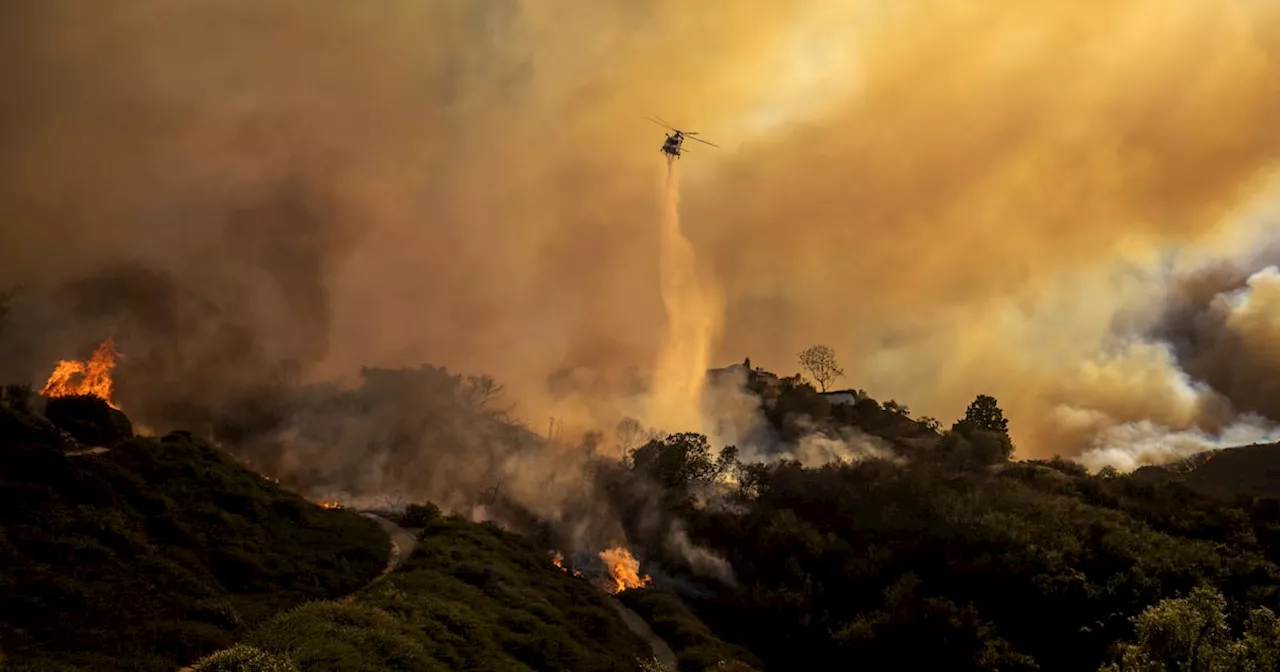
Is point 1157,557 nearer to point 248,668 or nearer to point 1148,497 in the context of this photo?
point 1148,497

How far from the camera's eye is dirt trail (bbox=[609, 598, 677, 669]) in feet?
216

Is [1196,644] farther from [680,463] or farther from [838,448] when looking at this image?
[838,448]

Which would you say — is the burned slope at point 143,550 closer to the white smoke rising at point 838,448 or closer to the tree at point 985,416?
the white smoke rising at point 838,448

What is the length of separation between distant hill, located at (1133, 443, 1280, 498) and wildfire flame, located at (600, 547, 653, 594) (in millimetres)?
124858

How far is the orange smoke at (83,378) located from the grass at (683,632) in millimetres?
75844

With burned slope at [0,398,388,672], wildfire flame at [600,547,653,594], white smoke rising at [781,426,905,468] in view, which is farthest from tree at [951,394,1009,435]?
burned slope at [0,398,388,672]

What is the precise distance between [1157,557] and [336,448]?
422 feet

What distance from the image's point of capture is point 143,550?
43219 millimetres

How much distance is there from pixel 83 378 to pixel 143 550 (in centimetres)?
7206

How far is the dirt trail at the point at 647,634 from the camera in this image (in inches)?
2591

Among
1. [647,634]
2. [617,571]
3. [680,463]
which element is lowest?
[647,634]

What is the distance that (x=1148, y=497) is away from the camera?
10144 centimetres

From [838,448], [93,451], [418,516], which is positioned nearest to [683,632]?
[418,516]

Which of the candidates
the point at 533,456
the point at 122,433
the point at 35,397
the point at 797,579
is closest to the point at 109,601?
the point at 122,433
